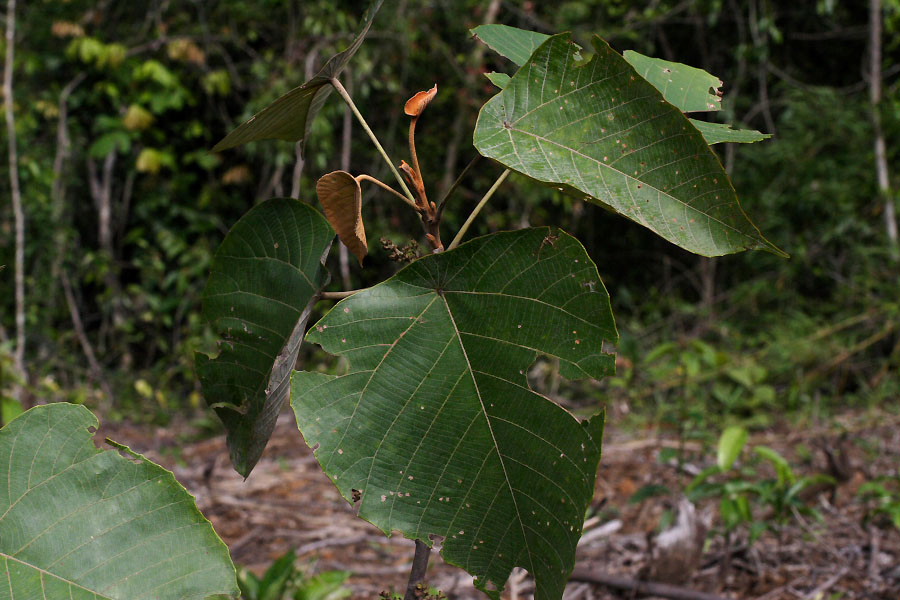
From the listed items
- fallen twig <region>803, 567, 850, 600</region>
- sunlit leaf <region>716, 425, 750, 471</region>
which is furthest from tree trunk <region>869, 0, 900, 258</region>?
fallen twig <region>803, 567, 850, 600</region>

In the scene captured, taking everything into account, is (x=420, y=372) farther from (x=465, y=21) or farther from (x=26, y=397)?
(x=465, y=21)

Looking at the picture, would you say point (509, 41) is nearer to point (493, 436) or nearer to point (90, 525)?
point (493, 436)

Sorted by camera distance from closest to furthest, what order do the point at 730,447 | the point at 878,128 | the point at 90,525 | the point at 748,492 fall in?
1. the point at 90,525
2. the point at 748,492
3. the point at 730,447
4. the point at 878,128

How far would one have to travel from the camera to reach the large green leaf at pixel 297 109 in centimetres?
63

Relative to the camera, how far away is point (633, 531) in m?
1.93

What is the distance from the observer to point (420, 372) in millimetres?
554

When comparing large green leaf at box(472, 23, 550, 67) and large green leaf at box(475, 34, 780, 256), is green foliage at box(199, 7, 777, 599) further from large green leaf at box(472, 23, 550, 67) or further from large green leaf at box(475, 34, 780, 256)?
large green leaf at box(472, 23, 550, 67)

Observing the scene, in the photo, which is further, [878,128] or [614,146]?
[878,128]

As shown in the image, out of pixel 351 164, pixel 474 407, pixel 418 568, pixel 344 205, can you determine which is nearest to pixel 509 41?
pixel 344 205

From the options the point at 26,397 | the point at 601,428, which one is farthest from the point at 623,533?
the point at 26,397

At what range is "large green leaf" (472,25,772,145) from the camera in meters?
0.67

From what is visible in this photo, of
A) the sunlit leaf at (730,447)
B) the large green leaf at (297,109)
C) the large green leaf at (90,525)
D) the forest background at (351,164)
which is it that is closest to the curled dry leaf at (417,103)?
the large green leaf at (297,109)

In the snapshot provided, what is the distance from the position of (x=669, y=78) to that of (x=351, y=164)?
3555 mm

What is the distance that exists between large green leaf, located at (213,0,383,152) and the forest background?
2833 mm
